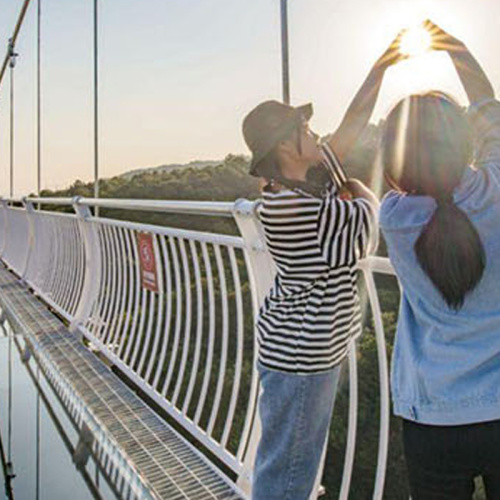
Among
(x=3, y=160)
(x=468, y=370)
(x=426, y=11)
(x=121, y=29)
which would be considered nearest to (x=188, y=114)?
(x=3, y=160)

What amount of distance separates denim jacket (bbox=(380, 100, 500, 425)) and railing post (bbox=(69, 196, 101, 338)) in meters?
3.09

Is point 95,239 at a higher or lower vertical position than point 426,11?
lower

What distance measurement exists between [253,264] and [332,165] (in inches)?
24.7

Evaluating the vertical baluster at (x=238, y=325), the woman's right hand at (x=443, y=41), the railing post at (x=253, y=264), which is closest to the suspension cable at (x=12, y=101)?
the vertical baluster at (x=238, y=325)

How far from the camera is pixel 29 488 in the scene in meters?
2.27

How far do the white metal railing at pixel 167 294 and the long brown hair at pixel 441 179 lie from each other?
1.15 feet

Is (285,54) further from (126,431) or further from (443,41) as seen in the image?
(126,431)

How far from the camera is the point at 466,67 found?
3.88 ft

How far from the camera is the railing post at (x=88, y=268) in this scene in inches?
155

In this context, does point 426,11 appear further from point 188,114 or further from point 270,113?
point 188,114

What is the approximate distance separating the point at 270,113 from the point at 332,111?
1.58 m

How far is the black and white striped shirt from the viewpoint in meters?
1.30

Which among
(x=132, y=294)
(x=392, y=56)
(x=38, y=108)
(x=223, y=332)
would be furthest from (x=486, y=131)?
(x=38, y=108)

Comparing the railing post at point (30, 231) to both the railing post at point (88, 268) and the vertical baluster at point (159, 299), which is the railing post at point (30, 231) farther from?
the vertical baluster at point (159, 299)
